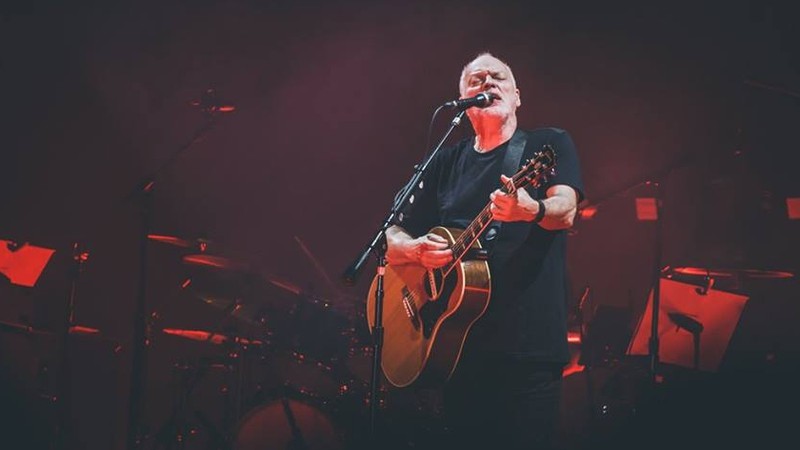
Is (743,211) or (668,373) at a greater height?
(743,211)

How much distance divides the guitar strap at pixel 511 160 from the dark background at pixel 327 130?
2.63m

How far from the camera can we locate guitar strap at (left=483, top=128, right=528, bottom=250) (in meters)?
2.81

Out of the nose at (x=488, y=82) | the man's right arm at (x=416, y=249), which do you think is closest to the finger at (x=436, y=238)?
the man's right arm at (x=416, y=249)

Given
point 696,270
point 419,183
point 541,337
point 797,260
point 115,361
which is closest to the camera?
point 541,337

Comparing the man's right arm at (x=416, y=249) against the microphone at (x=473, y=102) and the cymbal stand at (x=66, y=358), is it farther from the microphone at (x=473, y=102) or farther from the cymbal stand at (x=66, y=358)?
the cymbal stand at (x=66, y=358)

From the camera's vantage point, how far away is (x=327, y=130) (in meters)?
6.23

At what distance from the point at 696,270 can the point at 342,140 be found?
296 cm

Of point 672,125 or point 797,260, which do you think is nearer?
point 797,260

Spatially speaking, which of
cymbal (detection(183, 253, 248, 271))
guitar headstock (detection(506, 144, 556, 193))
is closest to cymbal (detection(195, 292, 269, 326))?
cymbal (detection(183, 253, 248, 271))

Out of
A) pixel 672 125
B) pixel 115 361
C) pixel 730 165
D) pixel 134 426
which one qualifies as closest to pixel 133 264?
pixel 115 361

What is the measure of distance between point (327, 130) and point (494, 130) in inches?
Result: 131

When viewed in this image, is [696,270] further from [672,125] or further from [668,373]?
[672,125]

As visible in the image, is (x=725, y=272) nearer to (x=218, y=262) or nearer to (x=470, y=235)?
(x=470, y=235)

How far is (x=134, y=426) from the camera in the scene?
4.35m
